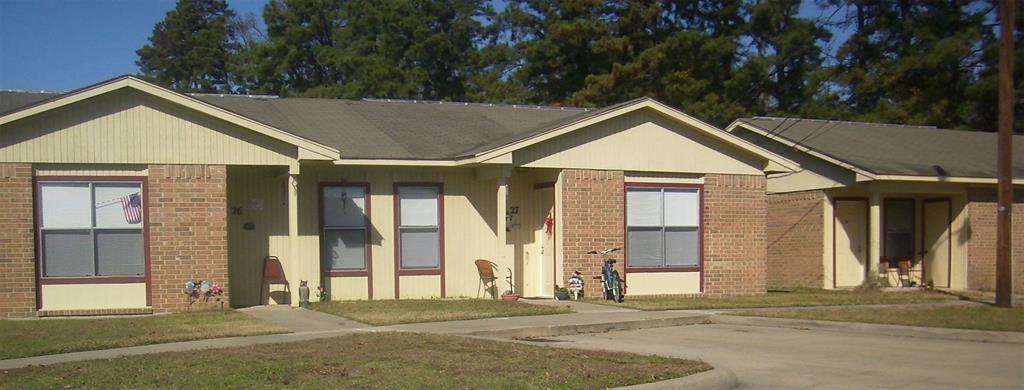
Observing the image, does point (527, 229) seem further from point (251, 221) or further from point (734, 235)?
point (251, 221)

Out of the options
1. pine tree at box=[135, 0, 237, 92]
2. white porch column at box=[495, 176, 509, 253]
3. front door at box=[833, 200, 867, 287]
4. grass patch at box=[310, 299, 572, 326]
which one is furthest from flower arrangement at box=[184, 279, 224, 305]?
pine tree at box=[135, 0, 237, 92]

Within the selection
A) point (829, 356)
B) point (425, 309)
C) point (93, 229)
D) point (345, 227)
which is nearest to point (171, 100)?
point (93, 229)

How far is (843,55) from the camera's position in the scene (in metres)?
44.7

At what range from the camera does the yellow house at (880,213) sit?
23.8 metres

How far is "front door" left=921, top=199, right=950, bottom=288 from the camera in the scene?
25.1 meters

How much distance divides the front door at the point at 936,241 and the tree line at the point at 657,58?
1501 cm

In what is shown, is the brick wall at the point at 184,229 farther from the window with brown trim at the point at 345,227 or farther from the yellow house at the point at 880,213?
the yellow house at the point at 880,213

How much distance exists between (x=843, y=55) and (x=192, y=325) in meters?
37.0

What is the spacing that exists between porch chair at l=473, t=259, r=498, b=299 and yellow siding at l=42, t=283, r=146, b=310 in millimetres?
6513

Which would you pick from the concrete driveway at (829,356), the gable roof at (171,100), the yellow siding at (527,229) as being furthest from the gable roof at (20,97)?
the concrete driveway at (829,356)

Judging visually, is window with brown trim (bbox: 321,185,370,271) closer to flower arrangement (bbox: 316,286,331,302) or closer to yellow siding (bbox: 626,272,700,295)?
flower arrangement (bbox: 316,286,331,302)

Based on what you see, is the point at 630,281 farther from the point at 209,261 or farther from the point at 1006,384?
the point at 1006,384

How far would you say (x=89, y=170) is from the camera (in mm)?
16828

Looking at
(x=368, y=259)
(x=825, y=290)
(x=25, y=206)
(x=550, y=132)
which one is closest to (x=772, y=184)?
(x=825, y=290)
